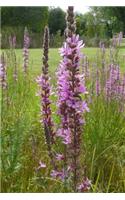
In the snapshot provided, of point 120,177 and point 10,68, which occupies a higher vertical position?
point 10,68

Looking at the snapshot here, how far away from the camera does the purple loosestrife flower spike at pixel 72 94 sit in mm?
2521

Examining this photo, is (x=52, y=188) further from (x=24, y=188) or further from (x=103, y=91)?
(x=103, y=91)

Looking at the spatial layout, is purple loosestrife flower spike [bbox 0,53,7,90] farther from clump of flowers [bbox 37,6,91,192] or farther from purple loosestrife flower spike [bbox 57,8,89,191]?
purple loosestrife flower spike [bbox 57,8,89,191]

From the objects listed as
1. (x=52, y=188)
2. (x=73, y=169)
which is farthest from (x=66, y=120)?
(x=52, y=188)

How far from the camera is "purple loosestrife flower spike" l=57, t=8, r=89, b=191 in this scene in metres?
2.52

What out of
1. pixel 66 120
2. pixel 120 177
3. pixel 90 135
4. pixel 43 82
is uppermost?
pixel 43 82

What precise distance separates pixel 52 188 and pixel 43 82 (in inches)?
28.6

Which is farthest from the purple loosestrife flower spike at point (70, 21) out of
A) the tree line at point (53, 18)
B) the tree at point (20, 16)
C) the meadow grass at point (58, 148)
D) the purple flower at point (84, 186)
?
the tree at point (20, 16)

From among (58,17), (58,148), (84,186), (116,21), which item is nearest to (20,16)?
(116,21)

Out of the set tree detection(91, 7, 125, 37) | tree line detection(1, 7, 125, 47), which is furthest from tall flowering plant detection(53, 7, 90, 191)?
tree detection(91, 7, 125, 37)

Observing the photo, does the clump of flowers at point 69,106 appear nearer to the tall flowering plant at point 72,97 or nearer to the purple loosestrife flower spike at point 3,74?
the tall flowering plant at point 72,97

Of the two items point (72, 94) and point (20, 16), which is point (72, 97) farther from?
point (20, 16)

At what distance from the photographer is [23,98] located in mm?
4934

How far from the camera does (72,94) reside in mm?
2564
